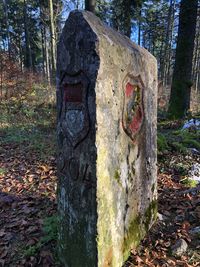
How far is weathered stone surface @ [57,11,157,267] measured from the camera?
2252mm

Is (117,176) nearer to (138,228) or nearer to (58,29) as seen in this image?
(138,228)

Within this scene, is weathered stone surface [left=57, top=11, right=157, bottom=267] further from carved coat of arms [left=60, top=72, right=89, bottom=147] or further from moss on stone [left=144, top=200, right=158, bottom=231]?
moss on stone [left=144, top=200, right=158, bottom=231]

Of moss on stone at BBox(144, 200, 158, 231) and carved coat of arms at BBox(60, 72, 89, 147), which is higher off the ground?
carved coat of arms at BBox(60, 72, 89, 147)

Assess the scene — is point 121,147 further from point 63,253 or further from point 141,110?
point 63,253

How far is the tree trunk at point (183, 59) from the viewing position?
7.73 m

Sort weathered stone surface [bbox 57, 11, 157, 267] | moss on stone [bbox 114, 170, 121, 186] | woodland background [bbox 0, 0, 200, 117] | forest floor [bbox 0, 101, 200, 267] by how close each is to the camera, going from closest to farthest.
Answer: weathered stone surface [bbox 57, 11, 157, 267] < moss on stone [bbox 114, 170, 121, 186] < forest floor [bbox 0, 101, 200, 267] < woodland background [bbox 0, 0, 200, 117]

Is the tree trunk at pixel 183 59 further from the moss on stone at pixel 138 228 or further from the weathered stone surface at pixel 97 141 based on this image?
the weathered stone surface at pixel 97 141

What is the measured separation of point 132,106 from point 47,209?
6.61ft

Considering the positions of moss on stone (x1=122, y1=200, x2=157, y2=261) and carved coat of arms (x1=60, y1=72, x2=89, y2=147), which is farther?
moss on stone (x1=122, y1=200, x2=157, y2=261)

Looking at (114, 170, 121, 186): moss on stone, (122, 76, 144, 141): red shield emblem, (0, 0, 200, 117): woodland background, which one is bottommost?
(114, 170, 121, 186): moss on stone

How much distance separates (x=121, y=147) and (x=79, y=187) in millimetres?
546

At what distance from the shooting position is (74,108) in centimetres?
240

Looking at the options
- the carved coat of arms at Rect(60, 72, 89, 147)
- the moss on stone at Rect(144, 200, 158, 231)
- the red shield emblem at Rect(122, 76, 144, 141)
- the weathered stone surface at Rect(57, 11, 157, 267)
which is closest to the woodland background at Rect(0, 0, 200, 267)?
the moss on stone at Rect(144, 200, 158, 231)

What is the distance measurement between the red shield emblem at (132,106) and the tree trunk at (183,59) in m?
5.55
